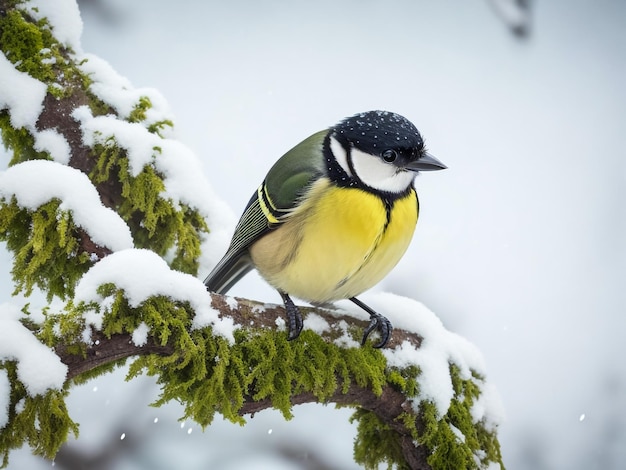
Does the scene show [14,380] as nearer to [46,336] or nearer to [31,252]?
[46,336]

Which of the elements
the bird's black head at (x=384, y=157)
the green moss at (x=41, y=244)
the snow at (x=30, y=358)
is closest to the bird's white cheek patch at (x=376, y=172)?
the bird's black head at (x=384, y=157)

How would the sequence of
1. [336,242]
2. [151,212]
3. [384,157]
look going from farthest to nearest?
[151,212] < [384,157] < [336,242]

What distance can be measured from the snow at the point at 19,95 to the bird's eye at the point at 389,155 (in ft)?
4.66

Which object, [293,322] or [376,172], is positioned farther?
[376,172]

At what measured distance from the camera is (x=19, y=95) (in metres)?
2.68

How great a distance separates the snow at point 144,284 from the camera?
201 cm

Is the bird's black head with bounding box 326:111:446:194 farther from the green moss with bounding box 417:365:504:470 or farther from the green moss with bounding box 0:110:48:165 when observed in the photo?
the green moss with bounding box 0:110:48:165

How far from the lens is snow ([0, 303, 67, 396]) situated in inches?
70.9

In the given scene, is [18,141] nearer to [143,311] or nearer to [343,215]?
[143,311]

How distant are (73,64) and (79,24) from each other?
234mm

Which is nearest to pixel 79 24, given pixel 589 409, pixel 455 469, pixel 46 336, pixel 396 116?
pixel 396 116

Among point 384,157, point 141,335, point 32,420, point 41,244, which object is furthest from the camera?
point 384,157

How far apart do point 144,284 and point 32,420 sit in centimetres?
49

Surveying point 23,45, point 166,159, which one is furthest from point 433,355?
point 23,45
